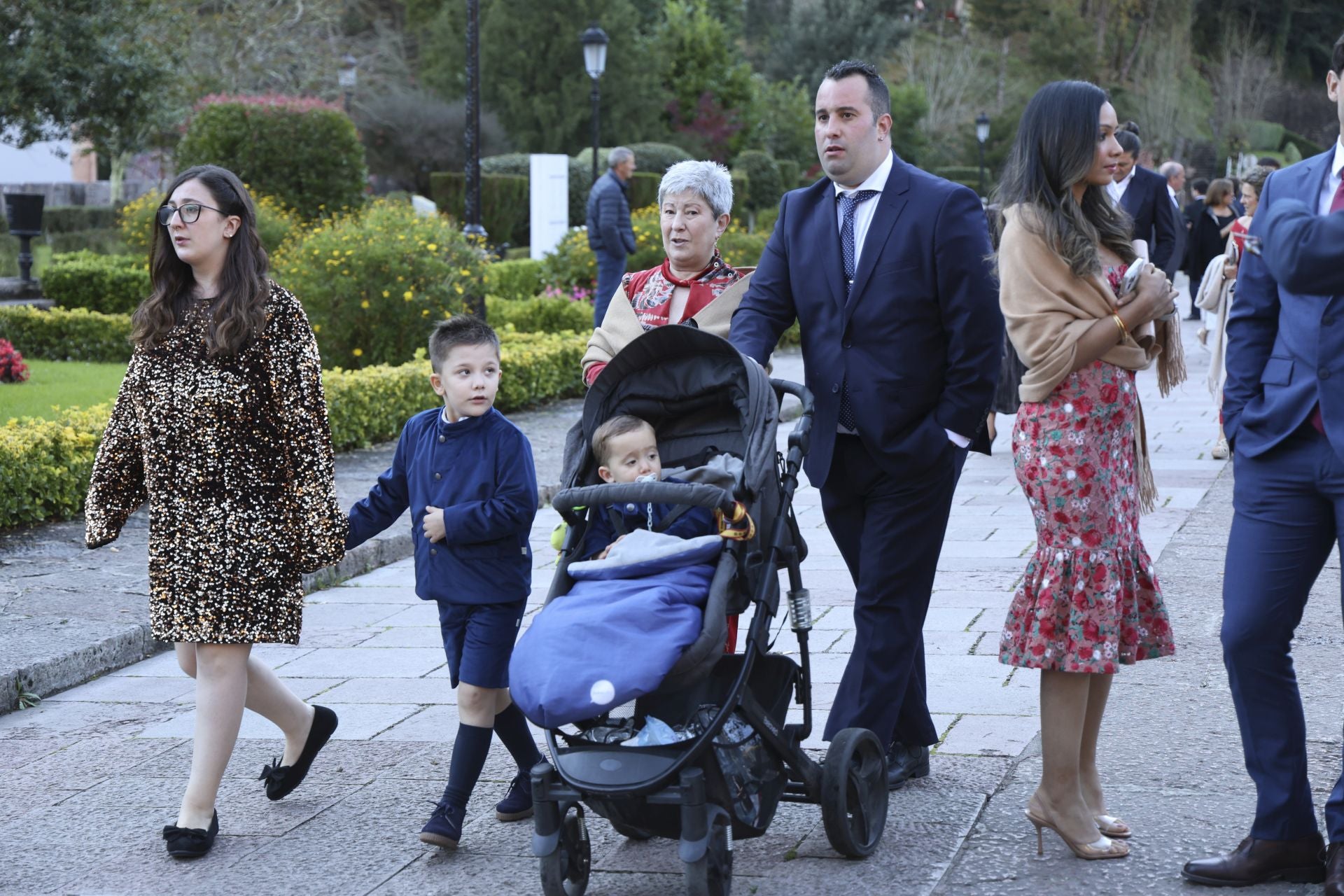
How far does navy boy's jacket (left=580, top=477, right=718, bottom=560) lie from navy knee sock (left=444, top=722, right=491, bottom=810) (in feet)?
2.03

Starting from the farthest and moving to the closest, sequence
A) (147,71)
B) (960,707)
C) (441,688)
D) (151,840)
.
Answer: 1. (147,71)
2. (441,688)
3. (960,707)
4. (151,840)

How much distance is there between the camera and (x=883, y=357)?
13.5ft

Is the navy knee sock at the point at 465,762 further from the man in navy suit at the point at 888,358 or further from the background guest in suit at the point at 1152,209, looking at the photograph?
the background guest in suit at the point at 1152,209

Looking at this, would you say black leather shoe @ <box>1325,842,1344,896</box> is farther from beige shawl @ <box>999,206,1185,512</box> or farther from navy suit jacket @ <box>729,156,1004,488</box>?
navy suit jacket @ <box>729,156,1004,488</box>

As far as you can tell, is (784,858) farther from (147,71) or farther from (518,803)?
(147,71)

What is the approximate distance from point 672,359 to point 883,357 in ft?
1.87

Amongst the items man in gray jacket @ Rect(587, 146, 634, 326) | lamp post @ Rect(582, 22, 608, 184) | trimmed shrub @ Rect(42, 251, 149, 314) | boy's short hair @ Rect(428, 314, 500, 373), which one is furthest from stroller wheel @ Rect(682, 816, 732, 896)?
lamp post @ Rect(582, 22, 608, 184)

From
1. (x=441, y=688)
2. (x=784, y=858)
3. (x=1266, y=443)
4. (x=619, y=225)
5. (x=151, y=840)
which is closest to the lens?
(x=1266, y=443)

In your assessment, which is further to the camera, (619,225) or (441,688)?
(619,225)

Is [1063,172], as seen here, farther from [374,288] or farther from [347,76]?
[347,76]

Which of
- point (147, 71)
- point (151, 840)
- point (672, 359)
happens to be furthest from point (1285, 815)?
point (147, 71)

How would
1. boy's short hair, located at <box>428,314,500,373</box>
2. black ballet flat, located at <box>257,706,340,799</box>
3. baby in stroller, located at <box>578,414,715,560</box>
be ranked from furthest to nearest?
black ballet flat, located at <box>257,706,340,799</box> → boy's short hair, located at <box>428,314,500,373</box> → baby in stroller, located at <box>578,414,715,560</box>

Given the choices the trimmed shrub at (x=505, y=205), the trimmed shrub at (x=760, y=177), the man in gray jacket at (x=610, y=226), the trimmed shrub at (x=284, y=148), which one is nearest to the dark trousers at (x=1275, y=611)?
the man in gray jacket at (x=610, y=226)

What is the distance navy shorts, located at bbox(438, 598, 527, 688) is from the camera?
13.3 ft
